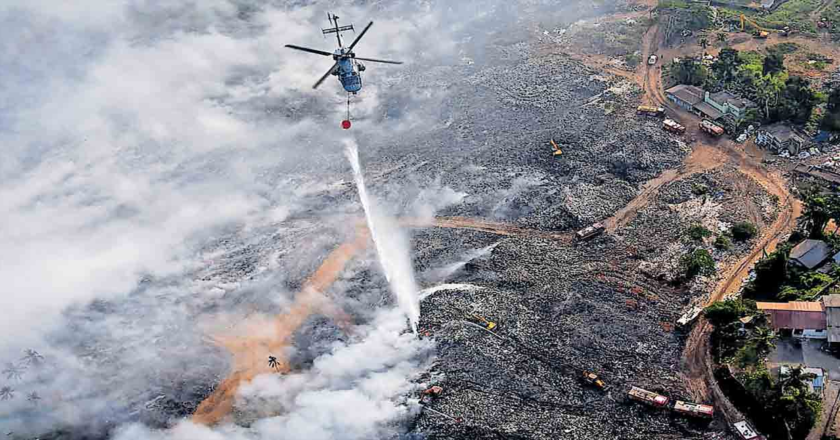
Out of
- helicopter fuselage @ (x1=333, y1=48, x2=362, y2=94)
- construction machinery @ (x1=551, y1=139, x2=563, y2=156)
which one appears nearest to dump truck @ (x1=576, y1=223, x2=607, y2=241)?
construction machinery @ (x1=551, y1=139, x2=563, y2=156)

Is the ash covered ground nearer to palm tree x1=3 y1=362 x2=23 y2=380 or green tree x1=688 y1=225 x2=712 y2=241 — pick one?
palm tree x1=3 y1=362 x2=23 y2=380

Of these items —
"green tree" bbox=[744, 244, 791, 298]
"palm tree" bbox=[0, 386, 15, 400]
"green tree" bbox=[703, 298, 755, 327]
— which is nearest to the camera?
"green tree" bbox=[703, 298, 755, 327]

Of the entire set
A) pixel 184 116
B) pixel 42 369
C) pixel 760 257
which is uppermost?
pixel 184 116

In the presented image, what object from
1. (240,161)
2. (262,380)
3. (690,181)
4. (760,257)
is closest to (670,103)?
(690,181)

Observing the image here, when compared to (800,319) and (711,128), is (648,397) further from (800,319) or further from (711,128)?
(711,128)

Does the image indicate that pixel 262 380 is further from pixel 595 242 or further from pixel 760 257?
pixel 760 257

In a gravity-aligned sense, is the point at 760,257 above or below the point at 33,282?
below
